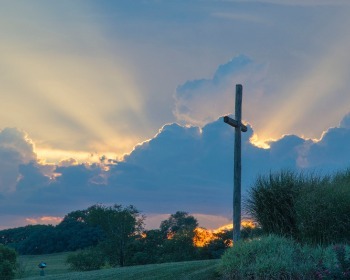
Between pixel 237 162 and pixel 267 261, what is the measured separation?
7.39 m

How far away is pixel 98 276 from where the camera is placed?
24.3 m

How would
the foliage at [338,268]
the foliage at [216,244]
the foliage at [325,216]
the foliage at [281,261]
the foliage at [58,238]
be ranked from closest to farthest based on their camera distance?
1. the foliage at [338,268]
2. the foliage at [281,261]
3. the foliage at [325,216]
4. the foliage at [216,244]
5. the foliage at [58,238]

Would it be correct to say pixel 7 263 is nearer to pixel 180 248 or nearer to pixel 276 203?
pixel 180 248

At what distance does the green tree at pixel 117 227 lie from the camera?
53.2m

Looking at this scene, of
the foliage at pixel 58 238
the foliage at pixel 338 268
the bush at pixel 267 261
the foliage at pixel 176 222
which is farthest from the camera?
the foliage at pixel 58 238

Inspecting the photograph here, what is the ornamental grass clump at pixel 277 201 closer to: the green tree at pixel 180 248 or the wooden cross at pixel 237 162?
the wooden cross at pixel 237 162

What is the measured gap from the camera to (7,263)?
43.9 metres

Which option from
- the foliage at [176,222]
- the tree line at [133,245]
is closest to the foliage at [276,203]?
the tree line at [133,245]

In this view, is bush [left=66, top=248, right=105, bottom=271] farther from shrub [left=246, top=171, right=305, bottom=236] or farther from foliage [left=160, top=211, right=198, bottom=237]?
shrub [left=246, top=171, right=305, bottom=236]

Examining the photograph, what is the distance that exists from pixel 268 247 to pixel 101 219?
36.9 meters

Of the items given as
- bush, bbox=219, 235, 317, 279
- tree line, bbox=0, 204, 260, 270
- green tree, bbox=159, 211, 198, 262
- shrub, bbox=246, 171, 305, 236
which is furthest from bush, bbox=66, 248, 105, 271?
bush, bbox=219, 235, 317, 279

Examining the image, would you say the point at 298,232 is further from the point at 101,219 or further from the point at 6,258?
the point at 101,219

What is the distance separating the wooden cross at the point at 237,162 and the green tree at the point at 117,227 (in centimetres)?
2986

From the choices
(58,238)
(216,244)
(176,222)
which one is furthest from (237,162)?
(58,238)
